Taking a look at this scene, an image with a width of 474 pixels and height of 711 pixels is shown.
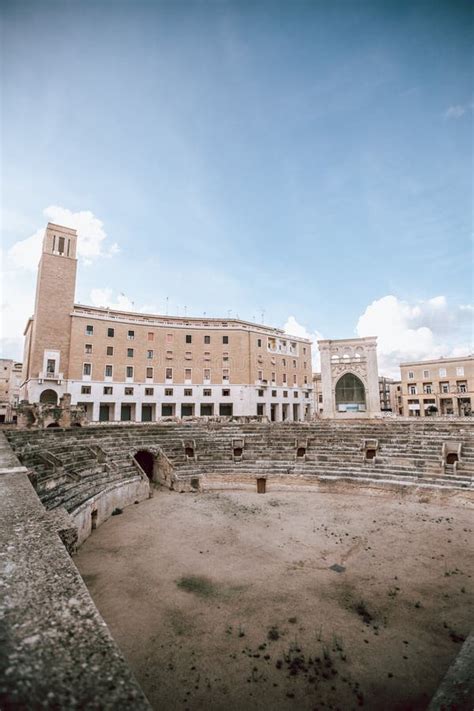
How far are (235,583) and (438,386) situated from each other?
Answer: 5409cm

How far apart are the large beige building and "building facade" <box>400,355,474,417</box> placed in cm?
1804

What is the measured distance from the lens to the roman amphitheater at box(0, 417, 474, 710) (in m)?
2.74

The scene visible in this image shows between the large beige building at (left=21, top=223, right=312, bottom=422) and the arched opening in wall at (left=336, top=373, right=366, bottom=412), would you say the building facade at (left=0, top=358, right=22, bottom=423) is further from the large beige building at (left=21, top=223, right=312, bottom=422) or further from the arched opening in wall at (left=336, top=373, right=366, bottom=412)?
the arched opening in wall at (left=336, top=373, right=366, bottom=412)

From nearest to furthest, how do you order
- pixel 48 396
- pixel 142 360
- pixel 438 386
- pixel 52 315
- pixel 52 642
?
pixel 52 642
pixel 48 396
pixel 52 315
pixel 142 360
pixel 438 386

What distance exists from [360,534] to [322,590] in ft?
13.8

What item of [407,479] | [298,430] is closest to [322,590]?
[407,479]

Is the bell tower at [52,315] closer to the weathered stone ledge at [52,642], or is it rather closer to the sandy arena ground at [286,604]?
the sandy arena ground at [286,604]

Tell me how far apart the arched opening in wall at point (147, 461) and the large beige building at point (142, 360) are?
20.6 m

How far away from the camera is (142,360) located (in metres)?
43.4

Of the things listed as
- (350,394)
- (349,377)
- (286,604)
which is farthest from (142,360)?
(286,604)

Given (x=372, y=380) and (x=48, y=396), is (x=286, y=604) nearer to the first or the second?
(x=372, y=380)

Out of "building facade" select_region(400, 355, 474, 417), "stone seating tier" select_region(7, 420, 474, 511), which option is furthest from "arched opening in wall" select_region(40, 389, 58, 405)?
"building facade" select_region(400, 355, 474, 417)

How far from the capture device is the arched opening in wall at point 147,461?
2117cm

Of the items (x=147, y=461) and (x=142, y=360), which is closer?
(x=147, y=461)
